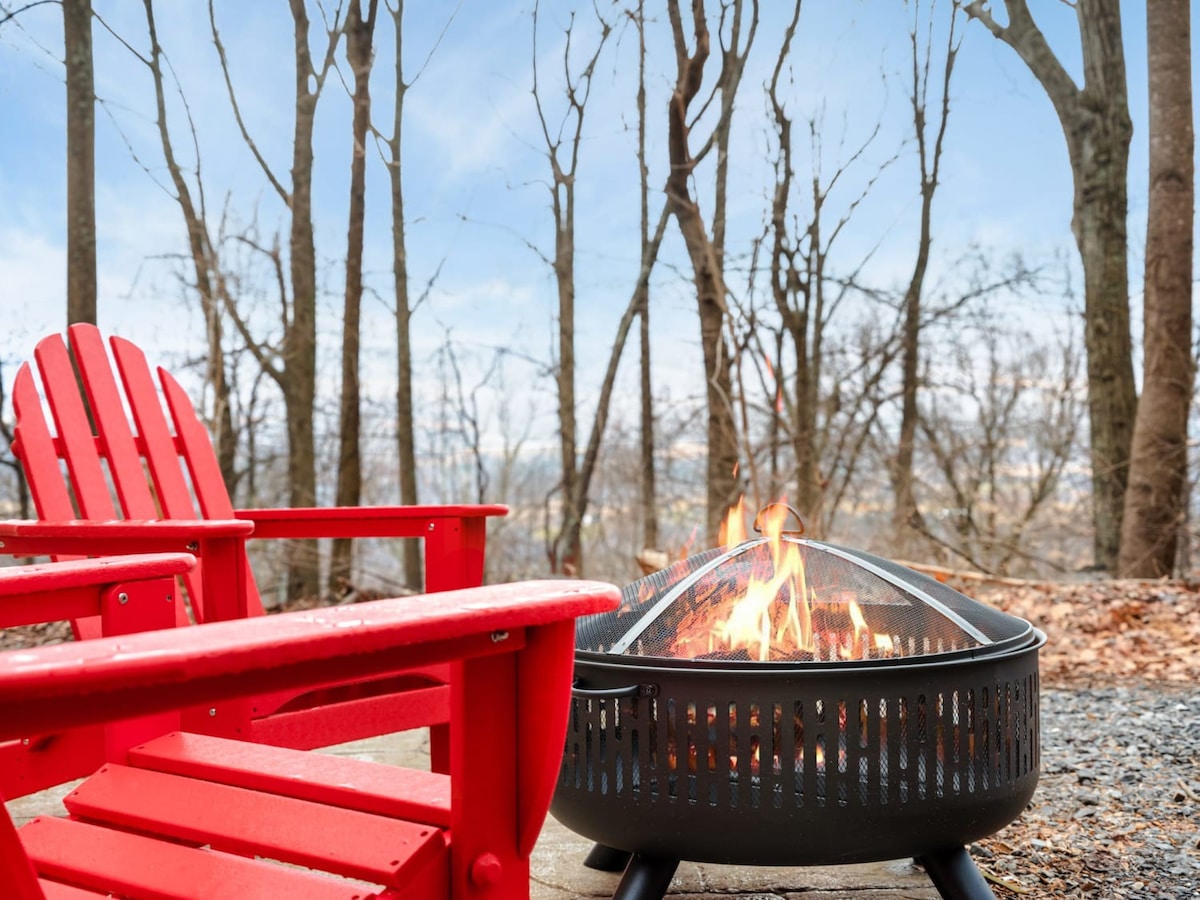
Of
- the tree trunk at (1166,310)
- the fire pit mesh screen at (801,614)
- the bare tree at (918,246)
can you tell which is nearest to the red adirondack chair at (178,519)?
the fire pit mesh screen at (801,614)

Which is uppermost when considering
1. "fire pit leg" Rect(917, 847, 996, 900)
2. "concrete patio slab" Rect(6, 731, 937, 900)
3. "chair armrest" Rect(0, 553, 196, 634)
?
"chair armrest" Rect(0, 553, 196, 634)

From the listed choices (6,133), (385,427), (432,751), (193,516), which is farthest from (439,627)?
(385,427)

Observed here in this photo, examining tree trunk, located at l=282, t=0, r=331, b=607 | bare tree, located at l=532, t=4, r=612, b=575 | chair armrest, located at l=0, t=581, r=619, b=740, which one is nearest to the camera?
chair armrest, located at l=0, t=581, r=619, b=740

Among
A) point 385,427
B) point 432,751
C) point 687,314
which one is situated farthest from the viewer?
point 385,427

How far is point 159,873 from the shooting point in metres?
0.95

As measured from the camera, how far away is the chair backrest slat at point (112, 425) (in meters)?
2.25

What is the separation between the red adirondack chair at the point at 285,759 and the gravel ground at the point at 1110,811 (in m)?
1.24

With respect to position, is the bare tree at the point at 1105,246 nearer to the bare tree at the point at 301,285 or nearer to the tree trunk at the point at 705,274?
the tree trunk at the point at 705,274

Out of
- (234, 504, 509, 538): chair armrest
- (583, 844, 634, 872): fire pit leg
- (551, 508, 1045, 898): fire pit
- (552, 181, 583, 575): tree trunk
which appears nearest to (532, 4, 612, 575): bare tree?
(552, 181, 583, 575): tree trunk

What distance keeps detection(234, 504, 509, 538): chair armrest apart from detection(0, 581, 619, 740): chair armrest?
1.21 m

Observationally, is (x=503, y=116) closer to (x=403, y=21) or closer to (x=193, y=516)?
(x=403, y=21)

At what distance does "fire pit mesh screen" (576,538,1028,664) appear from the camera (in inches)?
58.9

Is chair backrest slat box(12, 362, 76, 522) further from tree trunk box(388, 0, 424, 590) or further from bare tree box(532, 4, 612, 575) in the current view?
bare tree box(532, 4, 612, 575)

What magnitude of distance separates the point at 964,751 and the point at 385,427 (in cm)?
681
